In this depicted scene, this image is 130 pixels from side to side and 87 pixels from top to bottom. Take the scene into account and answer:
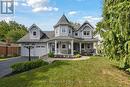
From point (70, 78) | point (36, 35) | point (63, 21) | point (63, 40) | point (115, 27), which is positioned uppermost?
point (63, 21)

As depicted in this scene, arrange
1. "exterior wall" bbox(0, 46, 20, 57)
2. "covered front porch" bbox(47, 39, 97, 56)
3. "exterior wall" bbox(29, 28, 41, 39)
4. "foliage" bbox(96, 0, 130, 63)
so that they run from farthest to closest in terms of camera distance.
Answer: "exterior wall" bbox(0, 46, 20, 57)
"exterior wall" bbox(29, 28, 41, 39)
"covered front porch" bbox(47, 39, 97, 56)
"foliage" bbox(96, 0, 130, 63)

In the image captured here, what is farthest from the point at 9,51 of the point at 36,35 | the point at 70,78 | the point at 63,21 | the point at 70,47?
the point at 70,78

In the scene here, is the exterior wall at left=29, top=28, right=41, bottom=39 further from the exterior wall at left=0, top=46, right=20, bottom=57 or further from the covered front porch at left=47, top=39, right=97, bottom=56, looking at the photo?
the exterior wall at left=0, top=46, right=20, bottom=57

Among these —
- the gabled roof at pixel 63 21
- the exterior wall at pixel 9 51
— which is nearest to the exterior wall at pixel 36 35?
the gabled roof at pixel 63 21

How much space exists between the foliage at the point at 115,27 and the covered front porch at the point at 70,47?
24.3 meters

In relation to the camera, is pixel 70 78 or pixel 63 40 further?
pixel 63 40

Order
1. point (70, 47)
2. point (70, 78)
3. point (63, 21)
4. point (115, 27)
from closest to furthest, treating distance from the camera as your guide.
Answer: point (70, 78) < point (115, 27) < point (70, 47) < point (63, 21)

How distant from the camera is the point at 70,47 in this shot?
139 feet

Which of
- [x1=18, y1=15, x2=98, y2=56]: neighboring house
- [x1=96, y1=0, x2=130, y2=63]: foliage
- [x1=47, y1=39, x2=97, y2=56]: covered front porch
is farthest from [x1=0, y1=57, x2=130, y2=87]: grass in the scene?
[x1=18, y1=15, x2=98, y2=56]: neighboring house

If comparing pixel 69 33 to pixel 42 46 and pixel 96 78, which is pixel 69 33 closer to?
pixel 42 46

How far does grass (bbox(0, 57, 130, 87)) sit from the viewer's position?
1214 centimetres

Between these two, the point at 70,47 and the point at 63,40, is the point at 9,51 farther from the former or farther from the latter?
the point at 70,47

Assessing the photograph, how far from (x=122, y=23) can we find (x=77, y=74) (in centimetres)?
387

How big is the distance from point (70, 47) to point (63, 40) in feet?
6.75
